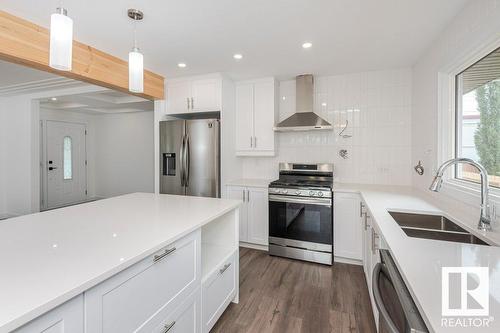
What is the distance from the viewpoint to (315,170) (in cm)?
329

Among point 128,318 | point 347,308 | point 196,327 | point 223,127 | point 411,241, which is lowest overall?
point 347,308

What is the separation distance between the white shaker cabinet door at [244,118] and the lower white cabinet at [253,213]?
65 cm

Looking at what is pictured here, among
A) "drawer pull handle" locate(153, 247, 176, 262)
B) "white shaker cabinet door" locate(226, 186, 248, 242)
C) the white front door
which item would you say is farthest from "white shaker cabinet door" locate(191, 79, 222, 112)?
the white front door

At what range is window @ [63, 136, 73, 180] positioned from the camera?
580 centimetres

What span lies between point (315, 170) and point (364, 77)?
1.39 m

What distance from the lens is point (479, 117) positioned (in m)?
1.74

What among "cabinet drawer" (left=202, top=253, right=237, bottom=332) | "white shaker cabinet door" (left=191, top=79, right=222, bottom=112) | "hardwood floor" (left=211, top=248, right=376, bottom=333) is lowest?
"hardwood floor" (left=211, top=248, right=376, bottom=333)

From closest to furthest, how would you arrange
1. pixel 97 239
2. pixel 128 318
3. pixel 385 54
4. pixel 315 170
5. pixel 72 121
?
pixel 128 318
pixel 97 239
pixel 385 54
pixel 315 170
pixel 72 121

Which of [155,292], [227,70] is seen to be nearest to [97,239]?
[155,292]

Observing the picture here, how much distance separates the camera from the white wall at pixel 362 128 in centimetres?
303

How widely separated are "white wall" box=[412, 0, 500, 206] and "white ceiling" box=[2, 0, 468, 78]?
0.11 m

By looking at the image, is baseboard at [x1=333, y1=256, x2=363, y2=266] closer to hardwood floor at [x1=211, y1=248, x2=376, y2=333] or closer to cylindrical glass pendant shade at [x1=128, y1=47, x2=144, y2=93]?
hardwood floor at [x1=211, y1=248, x2=376, y2=333]

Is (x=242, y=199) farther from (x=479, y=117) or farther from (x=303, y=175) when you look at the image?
(x=479, y=117)

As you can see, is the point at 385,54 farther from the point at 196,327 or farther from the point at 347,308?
the point at 196,327
